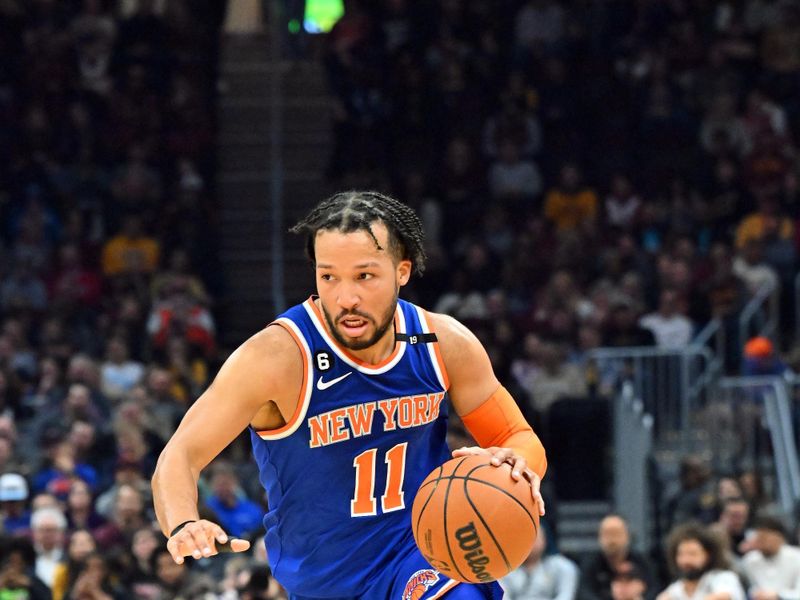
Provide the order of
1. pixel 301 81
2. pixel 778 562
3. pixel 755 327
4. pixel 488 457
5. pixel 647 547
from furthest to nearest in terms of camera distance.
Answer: pixel 301 81 → pixel 755 327 → pixel 647 547 → pixel 778 562 → pixel 488 457

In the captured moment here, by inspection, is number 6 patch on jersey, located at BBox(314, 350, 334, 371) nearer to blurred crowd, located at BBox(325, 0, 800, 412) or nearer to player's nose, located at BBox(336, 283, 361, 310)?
player's nose, located at BBox(336, 283, 361, 310)

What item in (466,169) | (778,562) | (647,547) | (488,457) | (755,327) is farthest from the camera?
(466,169)

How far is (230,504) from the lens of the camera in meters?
11.7

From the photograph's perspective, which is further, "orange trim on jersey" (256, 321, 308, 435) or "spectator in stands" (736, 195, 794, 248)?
"spectator in stands" (736, 195, 794, 248)

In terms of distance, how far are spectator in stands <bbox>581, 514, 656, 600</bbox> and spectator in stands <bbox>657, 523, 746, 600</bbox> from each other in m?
0.71

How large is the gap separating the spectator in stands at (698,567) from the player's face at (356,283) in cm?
495

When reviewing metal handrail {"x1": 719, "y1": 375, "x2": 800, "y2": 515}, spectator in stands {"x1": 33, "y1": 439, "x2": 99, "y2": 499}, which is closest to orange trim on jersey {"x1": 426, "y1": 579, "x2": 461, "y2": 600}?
spectator in stands {"x1": 33, "y1": 439, "x2": 99, "y2": 499}

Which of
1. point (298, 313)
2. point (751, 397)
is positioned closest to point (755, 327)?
point (751, 397)

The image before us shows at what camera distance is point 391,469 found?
209 inches

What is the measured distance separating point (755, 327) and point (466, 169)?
12.7 feet

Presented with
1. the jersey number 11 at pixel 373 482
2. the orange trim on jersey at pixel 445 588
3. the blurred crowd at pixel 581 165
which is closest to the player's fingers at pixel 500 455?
the jersey number 11 at pixel 373 482

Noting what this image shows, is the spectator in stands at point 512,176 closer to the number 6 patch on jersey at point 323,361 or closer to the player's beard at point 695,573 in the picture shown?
the player's beard at point 695,573

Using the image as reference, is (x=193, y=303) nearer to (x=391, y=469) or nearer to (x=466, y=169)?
(x=466, y=169)

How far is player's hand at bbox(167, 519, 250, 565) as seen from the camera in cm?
454
